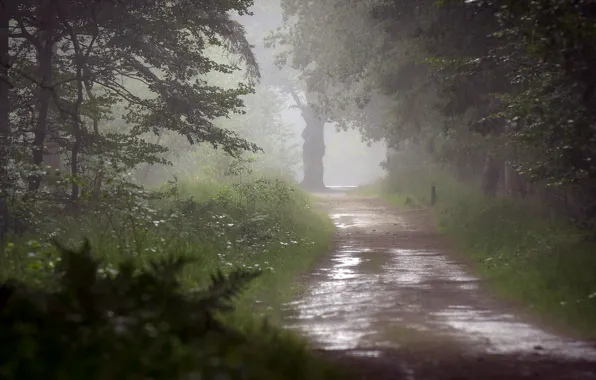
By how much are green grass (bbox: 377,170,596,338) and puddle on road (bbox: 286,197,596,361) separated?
1.73 feet

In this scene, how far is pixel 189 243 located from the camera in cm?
1157

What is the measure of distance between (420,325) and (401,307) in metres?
1.27

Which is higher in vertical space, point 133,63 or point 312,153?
point 133,63

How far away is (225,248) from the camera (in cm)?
1236

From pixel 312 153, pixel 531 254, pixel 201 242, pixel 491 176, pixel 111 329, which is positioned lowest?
pixel 531 254

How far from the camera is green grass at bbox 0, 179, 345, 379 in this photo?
21.3 ft

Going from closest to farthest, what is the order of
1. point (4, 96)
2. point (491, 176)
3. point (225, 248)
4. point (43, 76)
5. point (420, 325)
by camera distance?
point (420, 325) → point (225, 248) → point (43, 76) → point (4, 96) → point (491, 176)

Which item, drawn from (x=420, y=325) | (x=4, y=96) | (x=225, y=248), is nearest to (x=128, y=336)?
(x=420, y=325)

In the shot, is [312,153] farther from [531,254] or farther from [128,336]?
[128,336]

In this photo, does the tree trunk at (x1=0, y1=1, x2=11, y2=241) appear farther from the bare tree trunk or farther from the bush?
the bush

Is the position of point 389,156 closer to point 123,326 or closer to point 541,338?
point 541,338

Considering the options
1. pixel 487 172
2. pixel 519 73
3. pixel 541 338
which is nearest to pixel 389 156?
pixel 487 172

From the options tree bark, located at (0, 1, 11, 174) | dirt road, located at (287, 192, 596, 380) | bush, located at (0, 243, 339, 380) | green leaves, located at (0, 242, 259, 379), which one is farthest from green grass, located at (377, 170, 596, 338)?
tree bark, located at (0, 1, 11, 174)

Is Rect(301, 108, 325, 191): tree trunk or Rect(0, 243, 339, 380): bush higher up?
Rect(301, 108, 325, 191): tree trunk
